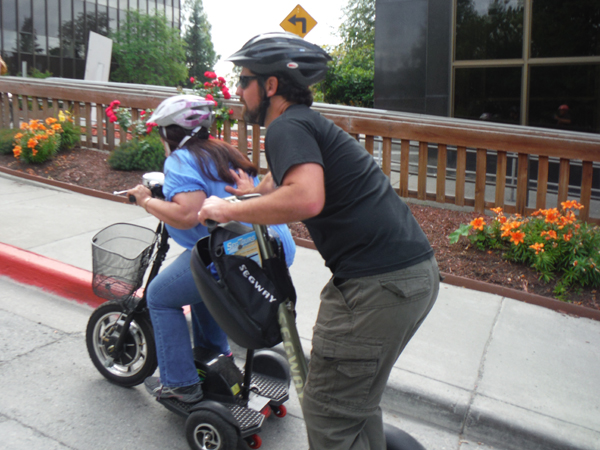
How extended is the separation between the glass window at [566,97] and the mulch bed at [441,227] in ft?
16.8

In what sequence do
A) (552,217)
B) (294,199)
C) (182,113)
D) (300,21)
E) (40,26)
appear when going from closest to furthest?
(294,199)
(182,113)
(552,217)
(300,21)
(40,26)

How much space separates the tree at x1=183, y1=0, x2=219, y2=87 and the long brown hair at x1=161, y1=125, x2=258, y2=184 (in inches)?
2961

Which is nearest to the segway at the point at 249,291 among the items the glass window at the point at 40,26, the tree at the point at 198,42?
the glass window at the point at 40,26

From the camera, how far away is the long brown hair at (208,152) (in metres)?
2.68

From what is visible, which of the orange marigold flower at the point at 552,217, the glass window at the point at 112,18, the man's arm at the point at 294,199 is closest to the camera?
the man's arm at the point at 294,199

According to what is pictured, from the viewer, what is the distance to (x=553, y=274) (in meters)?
4.93

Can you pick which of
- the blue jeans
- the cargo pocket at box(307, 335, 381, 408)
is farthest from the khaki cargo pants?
the blue jeans

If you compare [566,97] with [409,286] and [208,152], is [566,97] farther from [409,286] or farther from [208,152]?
[409,286]

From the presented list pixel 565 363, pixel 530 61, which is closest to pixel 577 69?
pixel 530 61

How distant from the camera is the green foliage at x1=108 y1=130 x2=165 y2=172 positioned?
786 centimetres

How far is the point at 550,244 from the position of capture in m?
5.02

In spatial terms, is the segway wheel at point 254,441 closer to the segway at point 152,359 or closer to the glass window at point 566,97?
the segway at point 152,359

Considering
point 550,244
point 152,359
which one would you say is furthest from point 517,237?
point 152,359

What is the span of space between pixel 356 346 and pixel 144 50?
1838 inches
